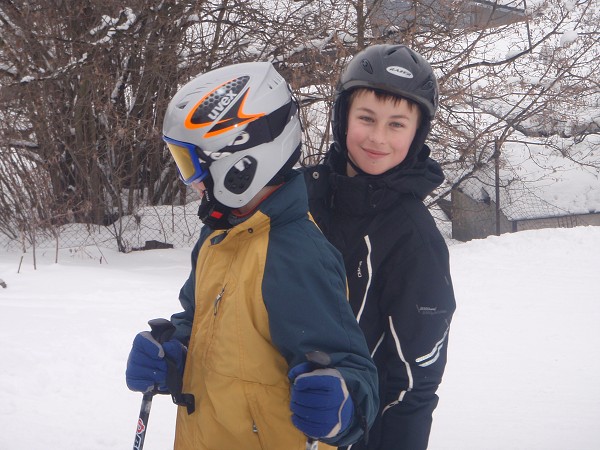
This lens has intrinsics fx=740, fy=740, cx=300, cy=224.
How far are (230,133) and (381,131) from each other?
0.62m

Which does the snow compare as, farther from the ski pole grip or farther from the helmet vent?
the helmet vent

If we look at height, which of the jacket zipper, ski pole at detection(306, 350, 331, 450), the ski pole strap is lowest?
the ski pole strap

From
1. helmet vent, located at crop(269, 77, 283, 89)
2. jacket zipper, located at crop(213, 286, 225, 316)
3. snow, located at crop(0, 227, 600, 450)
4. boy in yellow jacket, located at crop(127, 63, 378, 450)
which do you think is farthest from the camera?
snow, located at crop(0, 227, 600, 450)

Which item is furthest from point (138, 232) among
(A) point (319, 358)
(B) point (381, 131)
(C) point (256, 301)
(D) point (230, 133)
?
(A) point (319, 358)

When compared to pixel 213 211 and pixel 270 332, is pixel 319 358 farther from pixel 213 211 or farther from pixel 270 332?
pixel 213 211

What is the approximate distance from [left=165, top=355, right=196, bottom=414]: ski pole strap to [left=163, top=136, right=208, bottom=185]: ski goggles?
1.58 ft

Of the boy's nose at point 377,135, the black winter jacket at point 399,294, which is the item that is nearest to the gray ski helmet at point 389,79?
the boy's nose at point 377,135

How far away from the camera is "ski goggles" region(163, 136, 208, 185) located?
6.22 ft

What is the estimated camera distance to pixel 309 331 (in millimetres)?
1686

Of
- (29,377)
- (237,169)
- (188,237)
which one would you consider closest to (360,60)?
(237,169)

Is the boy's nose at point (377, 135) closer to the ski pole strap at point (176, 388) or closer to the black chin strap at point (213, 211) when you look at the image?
the black chin strap at point (213, 211)

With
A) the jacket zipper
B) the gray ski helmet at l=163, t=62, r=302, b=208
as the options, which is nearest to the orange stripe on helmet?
the gray ski helmet at l=163, t=62, r=302, b=208

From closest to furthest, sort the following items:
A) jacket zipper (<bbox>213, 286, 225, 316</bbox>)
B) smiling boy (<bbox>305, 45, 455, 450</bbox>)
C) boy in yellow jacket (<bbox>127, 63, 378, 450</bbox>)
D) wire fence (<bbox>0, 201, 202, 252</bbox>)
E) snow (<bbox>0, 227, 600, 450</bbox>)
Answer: boy in yellow jacket (<bbox>127, 63, 378, 450</bbox>)
jacket zipper (<bbox>213, 286, 225, 316</bbox>)
smiling boy (<bbox>305, 45, 455, 450</bbox>)
snow (<bbox>0, 227, 600, 450</bbox>)
wire fence (<bbox>0, 201, 202, 252</bbox>)

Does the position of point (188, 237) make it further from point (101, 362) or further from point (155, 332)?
point (155, 332)
